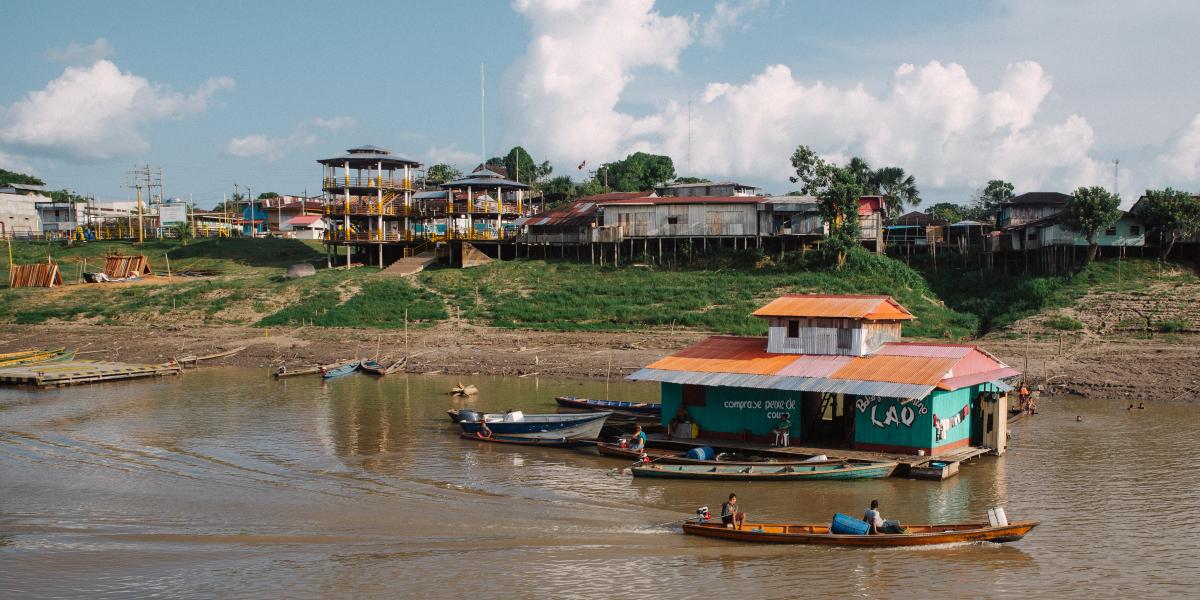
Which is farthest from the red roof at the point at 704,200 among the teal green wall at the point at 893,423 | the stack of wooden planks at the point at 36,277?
the stack of wooden planks at the point at 36,277

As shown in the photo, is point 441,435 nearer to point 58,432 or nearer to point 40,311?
point 58,432

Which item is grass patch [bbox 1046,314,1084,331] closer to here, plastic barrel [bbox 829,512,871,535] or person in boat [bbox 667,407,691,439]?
person in boat [bbox 667,407,691,439]

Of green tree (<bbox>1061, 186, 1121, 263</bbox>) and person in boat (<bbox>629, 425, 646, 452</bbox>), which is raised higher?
green tree (<bbox>1061, 186, 1121, 263</bbox>)

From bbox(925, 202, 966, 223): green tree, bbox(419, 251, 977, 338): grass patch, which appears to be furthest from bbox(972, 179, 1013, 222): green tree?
bbox(419, 251, 977, 338): grass patch

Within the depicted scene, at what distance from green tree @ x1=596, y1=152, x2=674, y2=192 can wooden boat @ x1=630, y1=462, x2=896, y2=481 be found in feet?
261

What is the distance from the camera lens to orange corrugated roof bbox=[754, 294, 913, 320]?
100 ft

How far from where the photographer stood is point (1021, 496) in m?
25.5

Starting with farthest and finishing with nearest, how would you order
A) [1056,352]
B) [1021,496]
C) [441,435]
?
[1056,352], [441,435], [1021,496]

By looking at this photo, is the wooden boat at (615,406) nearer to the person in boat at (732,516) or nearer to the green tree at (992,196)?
the person in boat at (732,516)

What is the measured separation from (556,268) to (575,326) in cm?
1328

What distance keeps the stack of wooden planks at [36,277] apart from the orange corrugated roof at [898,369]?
215 feet

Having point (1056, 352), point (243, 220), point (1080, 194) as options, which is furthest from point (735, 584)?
point (243, 220)

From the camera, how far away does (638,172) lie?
110375 millimetres

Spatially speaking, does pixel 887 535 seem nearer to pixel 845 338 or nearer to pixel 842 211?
pixel 845 338
